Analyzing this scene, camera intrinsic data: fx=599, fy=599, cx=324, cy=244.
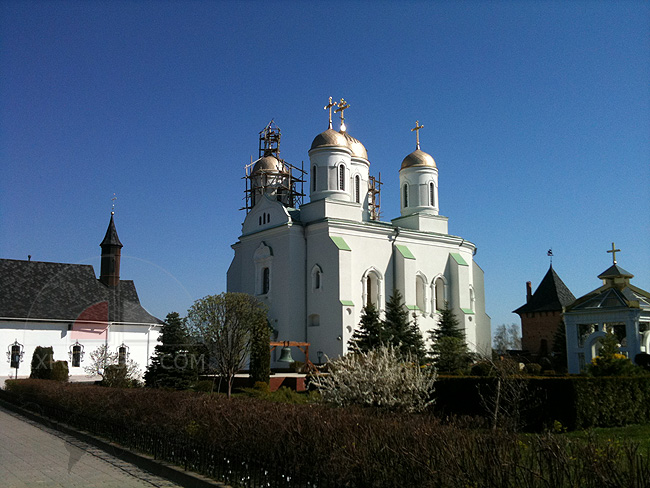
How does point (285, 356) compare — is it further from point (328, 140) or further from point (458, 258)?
point (458, 258)

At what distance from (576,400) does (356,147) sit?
32.2m

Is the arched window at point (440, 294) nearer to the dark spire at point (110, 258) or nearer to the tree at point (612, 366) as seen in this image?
the tree at point (612, 366)

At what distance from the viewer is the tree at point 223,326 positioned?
2095 cm

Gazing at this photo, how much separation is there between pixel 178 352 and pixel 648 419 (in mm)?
15787

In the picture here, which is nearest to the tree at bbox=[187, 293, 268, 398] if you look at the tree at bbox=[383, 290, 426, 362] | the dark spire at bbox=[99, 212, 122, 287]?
the tree at bbox=[383, 290, 426, 362]

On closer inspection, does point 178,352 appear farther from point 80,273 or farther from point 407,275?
point 80,273

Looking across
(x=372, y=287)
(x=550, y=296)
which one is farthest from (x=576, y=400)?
(x=550, y=296)

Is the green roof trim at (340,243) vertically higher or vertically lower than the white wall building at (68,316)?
higher

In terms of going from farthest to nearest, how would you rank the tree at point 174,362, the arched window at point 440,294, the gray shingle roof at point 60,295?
the arched window at point 440,294 < the gray shingle roof at point 60,295 < the tree at point 174,362

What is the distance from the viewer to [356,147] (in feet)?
141

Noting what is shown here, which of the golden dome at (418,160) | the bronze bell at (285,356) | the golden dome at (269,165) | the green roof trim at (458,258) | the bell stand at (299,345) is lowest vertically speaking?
the bronze bell at (285,356)

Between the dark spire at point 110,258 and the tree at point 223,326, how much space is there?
84.7 feet

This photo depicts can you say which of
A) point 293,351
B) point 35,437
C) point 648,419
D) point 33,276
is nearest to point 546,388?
point 648,419

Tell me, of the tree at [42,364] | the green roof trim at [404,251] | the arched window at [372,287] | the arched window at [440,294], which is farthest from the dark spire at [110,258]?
the arched window at [440,294]
